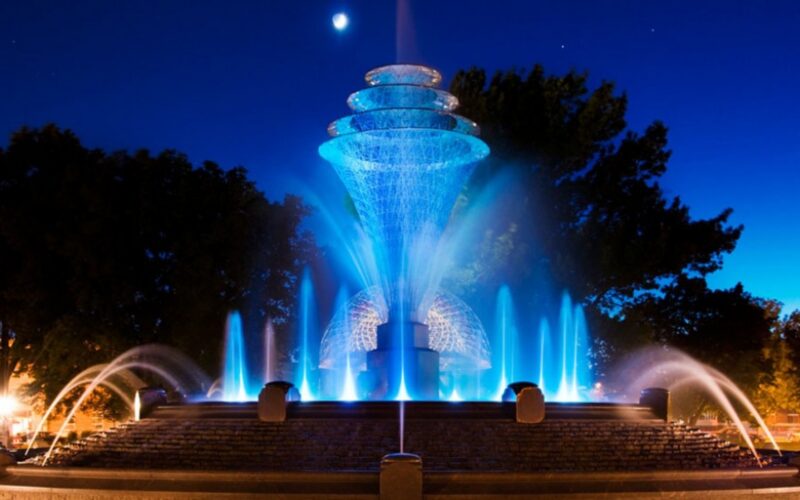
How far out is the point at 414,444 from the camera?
17219 millimetres

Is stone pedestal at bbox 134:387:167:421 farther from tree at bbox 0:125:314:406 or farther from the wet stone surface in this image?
tree at bbox 0:125:314:406

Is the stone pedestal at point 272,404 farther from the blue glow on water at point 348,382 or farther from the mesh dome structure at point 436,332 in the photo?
the blue glow on water at point 348,382

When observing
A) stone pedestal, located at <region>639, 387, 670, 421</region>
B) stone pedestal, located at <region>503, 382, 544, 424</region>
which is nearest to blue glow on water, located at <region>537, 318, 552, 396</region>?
stone pedestal, located at <region>639, 387, 670, 421</region>

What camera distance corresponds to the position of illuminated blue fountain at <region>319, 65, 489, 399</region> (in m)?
24.2

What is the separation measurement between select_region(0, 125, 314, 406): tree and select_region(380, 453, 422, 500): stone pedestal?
20149 mm

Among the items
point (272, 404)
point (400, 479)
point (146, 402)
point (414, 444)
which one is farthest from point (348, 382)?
point (400, 479)

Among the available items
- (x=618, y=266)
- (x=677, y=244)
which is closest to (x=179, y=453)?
(x=618, y=266)

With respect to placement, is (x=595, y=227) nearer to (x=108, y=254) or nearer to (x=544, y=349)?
(x=544, y=349)

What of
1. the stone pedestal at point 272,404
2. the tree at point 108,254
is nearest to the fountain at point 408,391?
the stone pedestal at point 272,404

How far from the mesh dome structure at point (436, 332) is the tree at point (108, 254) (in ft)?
24.1

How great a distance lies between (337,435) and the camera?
1761 cm

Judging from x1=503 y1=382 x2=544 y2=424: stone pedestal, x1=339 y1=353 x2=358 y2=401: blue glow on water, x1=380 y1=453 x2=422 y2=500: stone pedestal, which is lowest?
x1=380 y1=453 x2=422 y2=500: stone pedestal

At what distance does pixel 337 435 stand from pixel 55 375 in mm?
19392

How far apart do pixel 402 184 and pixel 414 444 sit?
9.69m
